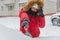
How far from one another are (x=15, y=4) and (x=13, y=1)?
0.11ft

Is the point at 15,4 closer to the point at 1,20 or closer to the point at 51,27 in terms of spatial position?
the point at 1,20

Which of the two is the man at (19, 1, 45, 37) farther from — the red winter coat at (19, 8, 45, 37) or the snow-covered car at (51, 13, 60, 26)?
the snow-covered car at (51, 13, 60, 26)

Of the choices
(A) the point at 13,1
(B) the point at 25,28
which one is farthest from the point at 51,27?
(B) the point at 25,28

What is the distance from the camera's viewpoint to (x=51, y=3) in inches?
63.7

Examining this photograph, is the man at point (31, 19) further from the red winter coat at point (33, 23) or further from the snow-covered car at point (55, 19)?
the snow-covered car at point (55, 19)

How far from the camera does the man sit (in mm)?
967

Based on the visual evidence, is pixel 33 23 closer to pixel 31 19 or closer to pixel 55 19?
pixel 31 19

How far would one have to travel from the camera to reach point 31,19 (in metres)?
0.98

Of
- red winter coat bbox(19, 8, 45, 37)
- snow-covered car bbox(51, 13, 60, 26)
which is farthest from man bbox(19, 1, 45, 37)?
snow-covered car bbox(51, 13, 60, 26)

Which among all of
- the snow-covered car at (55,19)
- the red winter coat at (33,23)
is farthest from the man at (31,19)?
the snow-covered car at (55,19)


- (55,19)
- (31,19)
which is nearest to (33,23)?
(31,19)

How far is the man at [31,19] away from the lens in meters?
0.97

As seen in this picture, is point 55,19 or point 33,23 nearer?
point 33,23

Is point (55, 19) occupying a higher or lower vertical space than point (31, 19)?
lower
